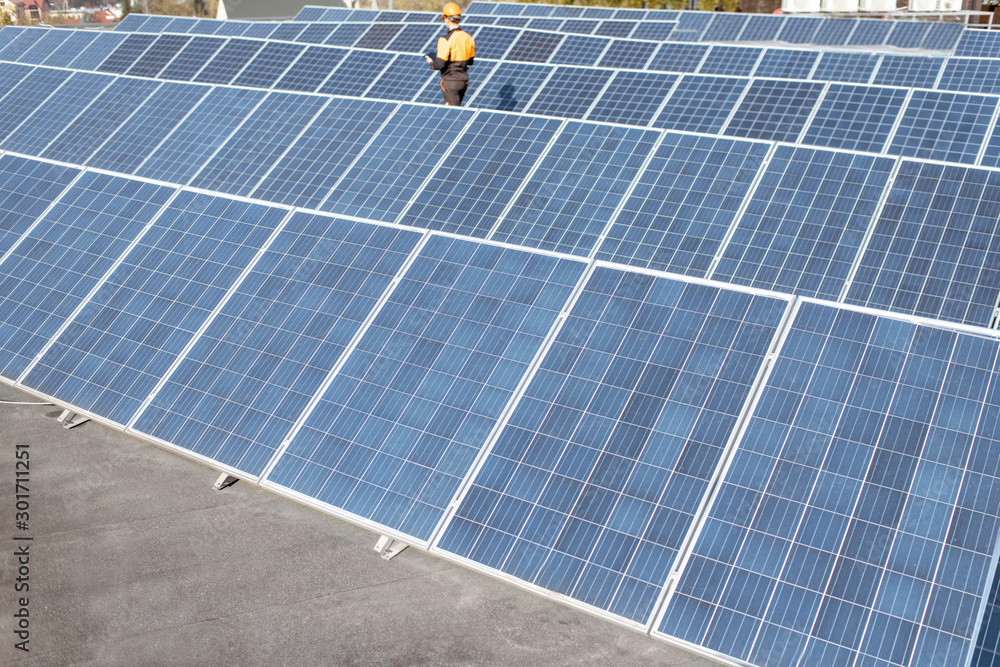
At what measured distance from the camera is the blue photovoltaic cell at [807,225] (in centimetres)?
989

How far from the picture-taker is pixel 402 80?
21484 mm

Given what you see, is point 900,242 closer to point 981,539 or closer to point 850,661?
point 981,539

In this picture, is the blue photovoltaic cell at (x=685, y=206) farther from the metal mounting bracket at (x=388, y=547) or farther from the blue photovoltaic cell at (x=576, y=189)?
the metal mounting bracket at (x=388, y=547)

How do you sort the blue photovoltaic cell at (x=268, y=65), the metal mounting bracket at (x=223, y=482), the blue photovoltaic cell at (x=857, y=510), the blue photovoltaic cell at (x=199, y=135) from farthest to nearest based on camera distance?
1. the blue photovoltaic cell at (x=268, y=65)
2. the blue photovoltaic cell at (x=199, y=135)
3. the metal mounting bracket at (x=223, y=482)
4. the blue photovoltaic cell at (x=857, y=510)

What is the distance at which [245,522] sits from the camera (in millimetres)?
10844

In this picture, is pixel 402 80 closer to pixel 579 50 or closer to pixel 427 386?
pixel 579 50

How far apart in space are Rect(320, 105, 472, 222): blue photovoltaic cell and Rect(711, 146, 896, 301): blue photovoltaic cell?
174 inches

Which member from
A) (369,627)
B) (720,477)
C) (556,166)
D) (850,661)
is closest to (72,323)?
(369,627)

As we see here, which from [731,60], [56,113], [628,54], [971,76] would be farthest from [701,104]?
[56,113]

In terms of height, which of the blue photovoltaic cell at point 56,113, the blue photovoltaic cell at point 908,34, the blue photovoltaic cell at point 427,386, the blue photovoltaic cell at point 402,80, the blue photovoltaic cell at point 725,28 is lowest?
the blue photovoltaic cell at point 725,28

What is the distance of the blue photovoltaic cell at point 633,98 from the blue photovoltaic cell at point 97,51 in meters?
16.0

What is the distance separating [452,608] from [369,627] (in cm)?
91

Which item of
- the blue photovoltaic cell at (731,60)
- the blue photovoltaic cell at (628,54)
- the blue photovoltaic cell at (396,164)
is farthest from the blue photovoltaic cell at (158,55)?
the blue photovoltaic cell at (731,60)

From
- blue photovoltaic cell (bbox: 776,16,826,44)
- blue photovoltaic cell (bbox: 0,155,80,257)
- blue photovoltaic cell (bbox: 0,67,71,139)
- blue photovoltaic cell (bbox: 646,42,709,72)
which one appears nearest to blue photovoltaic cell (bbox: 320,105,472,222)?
blue photovoltaic cell (bbox: 0,155,80,257)
